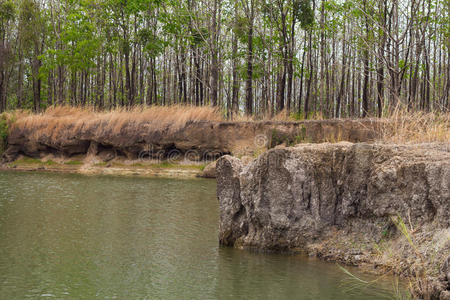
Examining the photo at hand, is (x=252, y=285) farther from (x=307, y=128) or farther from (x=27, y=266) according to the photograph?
(x=307, y=128)

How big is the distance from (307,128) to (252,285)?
1365 centimetres

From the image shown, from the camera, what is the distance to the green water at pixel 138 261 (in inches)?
202

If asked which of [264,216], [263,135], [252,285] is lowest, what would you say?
[252,285]

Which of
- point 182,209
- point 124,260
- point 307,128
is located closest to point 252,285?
point 124,260

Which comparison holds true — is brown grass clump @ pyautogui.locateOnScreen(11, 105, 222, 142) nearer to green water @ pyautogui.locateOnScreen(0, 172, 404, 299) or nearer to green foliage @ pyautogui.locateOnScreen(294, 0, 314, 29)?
green foliage @ pyautogui.locateOnScreen(294, 0, 314, 29)

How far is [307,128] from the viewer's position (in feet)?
60.7

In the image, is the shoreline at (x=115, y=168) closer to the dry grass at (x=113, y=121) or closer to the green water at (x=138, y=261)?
the dry grass at (x=113, y=121)

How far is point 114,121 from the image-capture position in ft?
71.4

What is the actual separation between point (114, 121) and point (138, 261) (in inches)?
637

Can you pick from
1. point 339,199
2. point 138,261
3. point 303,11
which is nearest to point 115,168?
point 303,11

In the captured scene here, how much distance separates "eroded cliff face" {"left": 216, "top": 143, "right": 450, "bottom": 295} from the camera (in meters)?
5.53

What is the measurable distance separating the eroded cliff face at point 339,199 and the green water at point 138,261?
1.11 feet

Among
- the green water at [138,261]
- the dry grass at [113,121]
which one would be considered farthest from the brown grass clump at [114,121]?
the green water at [138,261]

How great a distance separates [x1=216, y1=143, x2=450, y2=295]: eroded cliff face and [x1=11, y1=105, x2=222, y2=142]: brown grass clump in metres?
14.0
